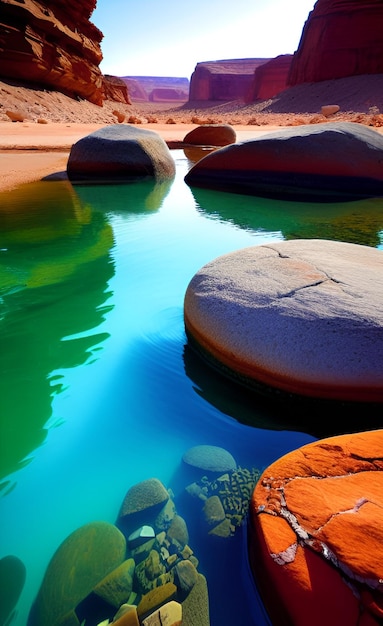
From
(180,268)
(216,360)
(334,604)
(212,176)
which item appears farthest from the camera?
(212,176)

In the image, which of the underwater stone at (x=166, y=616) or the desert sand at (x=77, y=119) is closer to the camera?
the underwater stone at (x=166, y=616)

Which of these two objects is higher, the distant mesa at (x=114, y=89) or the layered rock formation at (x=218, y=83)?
the layered rock formation at (x=218, y=83)

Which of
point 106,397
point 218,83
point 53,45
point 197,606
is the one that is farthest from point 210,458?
point 218,83

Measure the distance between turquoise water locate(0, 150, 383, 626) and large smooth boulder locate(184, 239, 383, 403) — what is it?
145 millimetres

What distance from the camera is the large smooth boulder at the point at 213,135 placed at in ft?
37.3

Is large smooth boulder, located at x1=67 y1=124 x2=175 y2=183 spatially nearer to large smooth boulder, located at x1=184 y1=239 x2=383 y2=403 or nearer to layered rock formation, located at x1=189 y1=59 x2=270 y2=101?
large smooth boulder, located at x1=184 y1=239 x2=383 y2=403

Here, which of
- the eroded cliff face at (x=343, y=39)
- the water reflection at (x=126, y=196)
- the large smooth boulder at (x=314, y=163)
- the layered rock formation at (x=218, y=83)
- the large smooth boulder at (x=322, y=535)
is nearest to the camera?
the large smooth boulder at (x=322, y=535)

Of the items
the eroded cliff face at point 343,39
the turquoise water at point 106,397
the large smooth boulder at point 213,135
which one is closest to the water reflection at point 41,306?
the turquoise water at point 106,397

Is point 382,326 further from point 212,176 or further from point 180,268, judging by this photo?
point 212,176

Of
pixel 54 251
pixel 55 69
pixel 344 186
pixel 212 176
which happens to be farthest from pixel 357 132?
pixel 55 69

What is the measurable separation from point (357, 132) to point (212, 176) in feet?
7.51

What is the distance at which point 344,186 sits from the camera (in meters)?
5.91

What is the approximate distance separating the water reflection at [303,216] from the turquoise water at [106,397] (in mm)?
78

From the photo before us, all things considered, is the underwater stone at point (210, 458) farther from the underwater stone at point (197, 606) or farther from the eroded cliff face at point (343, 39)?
the eroded cliff face at point (343, 39)
